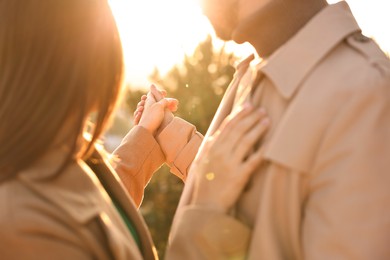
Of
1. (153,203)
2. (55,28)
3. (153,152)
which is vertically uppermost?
(55,28)

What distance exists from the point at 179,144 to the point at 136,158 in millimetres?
239

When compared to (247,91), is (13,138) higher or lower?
higher

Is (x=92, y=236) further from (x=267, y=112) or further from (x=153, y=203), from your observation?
(x=153, y=203)

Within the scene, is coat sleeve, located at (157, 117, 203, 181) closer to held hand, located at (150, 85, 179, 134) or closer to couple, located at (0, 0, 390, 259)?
held hand, located at (150, 85, 179, 134)

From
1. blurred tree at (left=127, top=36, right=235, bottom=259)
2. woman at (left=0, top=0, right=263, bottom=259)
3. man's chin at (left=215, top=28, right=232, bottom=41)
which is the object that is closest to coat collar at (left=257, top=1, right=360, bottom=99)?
man's chin at (left=215, top=28, right=232, bottom=41)

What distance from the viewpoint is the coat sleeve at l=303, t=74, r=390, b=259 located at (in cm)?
262

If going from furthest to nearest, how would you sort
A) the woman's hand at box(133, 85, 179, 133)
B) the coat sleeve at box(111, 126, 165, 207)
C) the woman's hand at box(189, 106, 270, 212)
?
the woman's hand at box(133, 85, 179, 133) < the coat sleeve at box(111, 126, 165, 207) < the woman's hand at box(189, 106, 270, 212)

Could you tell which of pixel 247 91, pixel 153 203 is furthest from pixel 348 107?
pixel 153 203

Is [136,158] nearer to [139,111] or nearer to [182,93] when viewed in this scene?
[139,111]

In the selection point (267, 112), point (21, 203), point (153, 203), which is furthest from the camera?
point (153, 203)

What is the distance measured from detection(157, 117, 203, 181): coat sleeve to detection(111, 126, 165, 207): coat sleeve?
0.20 feet

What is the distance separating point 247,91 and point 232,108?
0.37 meters

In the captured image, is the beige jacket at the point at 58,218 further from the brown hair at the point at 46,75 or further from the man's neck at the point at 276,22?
the man's neck at the point at 276,22

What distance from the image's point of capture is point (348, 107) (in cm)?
264
